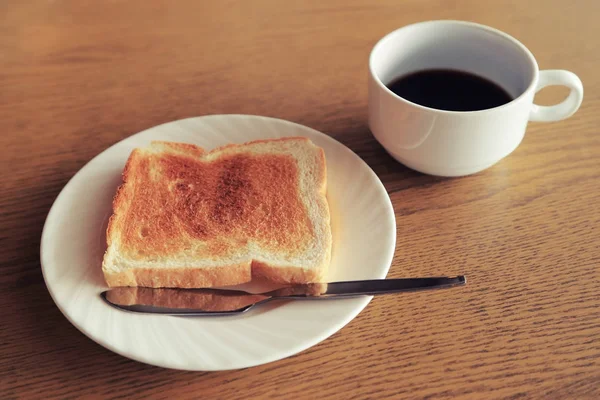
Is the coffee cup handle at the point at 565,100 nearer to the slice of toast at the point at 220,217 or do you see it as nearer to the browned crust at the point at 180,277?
the slice of toast at the point at 220,217

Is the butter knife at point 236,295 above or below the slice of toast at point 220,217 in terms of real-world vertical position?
below

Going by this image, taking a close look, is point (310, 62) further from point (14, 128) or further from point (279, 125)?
point (14, 128)

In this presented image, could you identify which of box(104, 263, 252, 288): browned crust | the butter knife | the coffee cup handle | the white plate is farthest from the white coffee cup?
box(104, 263, 252, 288): browned crust

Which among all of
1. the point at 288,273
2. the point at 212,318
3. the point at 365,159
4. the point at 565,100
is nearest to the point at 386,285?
the point at 288,273

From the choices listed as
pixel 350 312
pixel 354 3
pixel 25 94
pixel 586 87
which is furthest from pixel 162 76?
pixel 586 87

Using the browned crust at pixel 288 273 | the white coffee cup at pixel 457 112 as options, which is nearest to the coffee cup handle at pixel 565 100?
the white coffee cup at pixel 457 112

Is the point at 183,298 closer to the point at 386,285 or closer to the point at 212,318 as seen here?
the point at 212,318

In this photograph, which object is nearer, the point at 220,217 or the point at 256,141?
the point at 220,217
